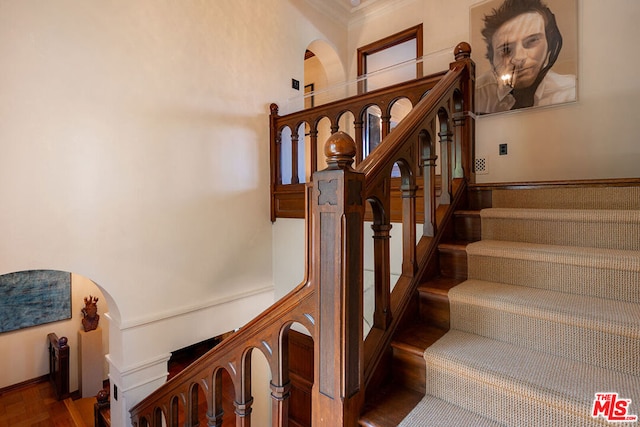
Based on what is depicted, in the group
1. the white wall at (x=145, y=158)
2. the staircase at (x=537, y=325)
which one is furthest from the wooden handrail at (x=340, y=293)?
the white wall at (x=145, y=158)

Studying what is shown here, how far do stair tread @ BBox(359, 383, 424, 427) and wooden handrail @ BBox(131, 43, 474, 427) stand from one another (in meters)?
0.05

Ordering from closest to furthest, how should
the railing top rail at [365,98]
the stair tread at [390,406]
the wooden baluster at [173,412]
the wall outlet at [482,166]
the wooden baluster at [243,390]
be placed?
the stair tread at [390,406], the wooden baluster at [243,390], the wooden baluster at [173,412], the railing top rail at [365,98], the wall outlet at [482,166]

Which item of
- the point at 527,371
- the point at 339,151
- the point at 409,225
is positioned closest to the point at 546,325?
the point at 527,371

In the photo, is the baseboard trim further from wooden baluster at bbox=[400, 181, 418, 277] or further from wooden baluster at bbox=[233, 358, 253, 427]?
wooden baluster at bbox=[400, 181, 418, 277]

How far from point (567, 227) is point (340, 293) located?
4.08ft

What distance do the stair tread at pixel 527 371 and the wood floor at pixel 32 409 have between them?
17.3ft

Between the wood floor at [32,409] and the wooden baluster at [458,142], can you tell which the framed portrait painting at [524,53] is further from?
the wood floor at [32,409]

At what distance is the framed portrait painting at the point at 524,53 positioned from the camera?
8.37 ft

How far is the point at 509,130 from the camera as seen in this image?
2852mm

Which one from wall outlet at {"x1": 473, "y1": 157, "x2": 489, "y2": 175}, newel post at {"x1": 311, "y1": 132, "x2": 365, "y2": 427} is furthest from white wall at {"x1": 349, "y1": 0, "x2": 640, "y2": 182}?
newel post at {"x1": 311, "y1": 132, "x2": 365, "y2": 427}

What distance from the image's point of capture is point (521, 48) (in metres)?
2.74

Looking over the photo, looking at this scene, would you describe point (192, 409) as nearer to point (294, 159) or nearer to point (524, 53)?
point (294, 159)

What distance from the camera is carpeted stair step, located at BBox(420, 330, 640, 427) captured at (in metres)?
0.83

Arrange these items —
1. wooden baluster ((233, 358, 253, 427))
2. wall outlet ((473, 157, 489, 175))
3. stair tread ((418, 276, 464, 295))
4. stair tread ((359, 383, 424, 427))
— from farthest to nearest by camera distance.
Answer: wall outlet ((473, 157, 489, 175)), stair tread ((418, 276, 464, 295)), wooden baluster ((233, 358, 253, 427)), stair tread ((359, 383, 424, 427))
